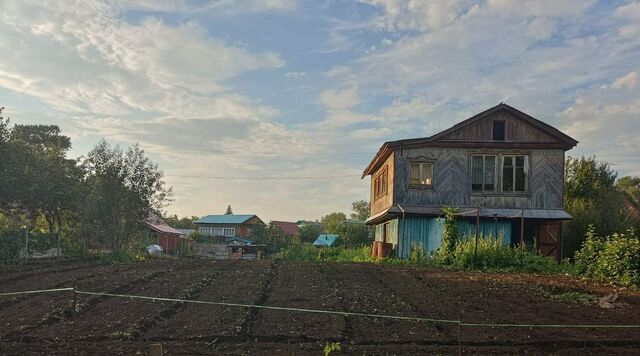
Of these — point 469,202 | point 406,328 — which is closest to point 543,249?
point 469,202

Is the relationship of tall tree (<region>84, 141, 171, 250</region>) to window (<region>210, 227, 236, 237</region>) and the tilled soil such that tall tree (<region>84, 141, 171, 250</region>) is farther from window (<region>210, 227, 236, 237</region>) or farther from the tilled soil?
window (<region>210, 227, 236, 237</region>)

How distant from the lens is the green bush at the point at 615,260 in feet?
47.3

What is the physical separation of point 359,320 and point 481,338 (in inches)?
83.7

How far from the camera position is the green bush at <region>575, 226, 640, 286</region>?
14430 millimetres

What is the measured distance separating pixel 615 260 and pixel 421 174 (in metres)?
9.92

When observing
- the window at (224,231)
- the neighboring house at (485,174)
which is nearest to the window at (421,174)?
the neighboring house at (485,174)

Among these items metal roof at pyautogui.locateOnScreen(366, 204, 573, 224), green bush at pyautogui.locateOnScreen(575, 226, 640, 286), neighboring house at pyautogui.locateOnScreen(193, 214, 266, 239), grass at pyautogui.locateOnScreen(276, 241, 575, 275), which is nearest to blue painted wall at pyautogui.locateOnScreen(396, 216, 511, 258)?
metal roof at pyautogui.locateOnScreen(366, 204, 573, 224)

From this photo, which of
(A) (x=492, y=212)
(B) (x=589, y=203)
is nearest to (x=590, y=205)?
(B) (x=589, y=203)

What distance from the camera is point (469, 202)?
77.5ft

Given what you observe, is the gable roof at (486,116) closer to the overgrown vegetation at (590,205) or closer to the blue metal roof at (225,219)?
the overgrown vegetation at (590,205)

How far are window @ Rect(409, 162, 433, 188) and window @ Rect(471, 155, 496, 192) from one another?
1.79 m

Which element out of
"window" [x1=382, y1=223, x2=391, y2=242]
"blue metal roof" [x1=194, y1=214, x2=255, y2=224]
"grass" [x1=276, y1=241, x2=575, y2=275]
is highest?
"blue metal roof" [x1=194, y1=214, x2=255, y2=224]

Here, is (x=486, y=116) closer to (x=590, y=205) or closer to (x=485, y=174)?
(x=485, y=174)

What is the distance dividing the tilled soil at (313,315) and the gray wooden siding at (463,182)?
305 inches
